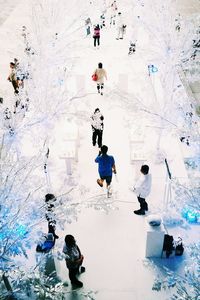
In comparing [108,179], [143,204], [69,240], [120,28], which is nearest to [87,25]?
[120,28]

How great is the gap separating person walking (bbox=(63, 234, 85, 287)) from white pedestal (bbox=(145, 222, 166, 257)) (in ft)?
4.03

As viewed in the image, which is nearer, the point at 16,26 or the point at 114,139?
the point at 114,139

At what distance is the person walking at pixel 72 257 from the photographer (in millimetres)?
5086

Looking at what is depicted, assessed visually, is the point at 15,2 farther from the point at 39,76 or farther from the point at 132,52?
the point at 39,76

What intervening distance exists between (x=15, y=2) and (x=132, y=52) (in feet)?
34.7

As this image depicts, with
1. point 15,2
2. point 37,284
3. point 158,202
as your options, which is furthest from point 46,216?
point 15,2

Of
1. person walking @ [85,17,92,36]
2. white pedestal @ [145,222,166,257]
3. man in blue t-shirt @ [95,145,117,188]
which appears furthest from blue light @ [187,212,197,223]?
person walking @ [85,17,92,36]

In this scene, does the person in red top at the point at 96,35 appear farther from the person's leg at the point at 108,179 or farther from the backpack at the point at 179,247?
the backpack at the point at 179,247

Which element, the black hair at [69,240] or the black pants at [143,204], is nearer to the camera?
the black hair at [69,240]

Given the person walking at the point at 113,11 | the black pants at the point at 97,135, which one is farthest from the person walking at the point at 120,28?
the black pants at the point at 97,135

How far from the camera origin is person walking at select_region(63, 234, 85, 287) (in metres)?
5.09

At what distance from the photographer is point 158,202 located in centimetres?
719

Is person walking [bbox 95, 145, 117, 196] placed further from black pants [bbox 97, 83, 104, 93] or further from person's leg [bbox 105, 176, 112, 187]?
black pants [bbox 97, 83, 104, 93]

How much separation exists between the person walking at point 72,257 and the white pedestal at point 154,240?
123 centimetres
